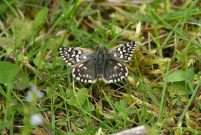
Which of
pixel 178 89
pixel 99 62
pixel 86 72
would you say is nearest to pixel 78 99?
pixel 86 72

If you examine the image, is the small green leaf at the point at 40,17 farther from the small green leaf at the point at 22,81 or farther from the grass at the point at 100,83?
the small green leaf at the point at 22,81

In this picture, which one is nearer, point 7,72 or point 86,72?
point 7,72

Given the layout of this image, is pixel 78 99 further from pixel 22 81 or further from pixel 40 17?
pixel 40 17

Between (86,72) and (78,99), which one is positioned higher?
(86,72)

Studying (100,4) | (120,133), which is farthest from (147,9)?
(120,133)

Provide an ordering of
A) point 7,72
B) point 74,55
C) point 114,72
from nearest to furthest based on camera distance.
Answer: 1. point 7,72
2. point 114,72
3. point 74,55

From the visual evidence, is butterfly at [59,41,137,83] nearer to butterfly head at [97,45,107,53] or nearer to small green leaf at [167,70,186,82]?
butterfly head at [97,45,107,53]

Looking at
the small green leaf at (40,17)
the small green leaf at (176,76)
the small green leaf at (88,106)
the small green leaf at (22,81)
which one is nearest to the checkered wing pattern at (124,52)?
the small green leaf at (176,76)
